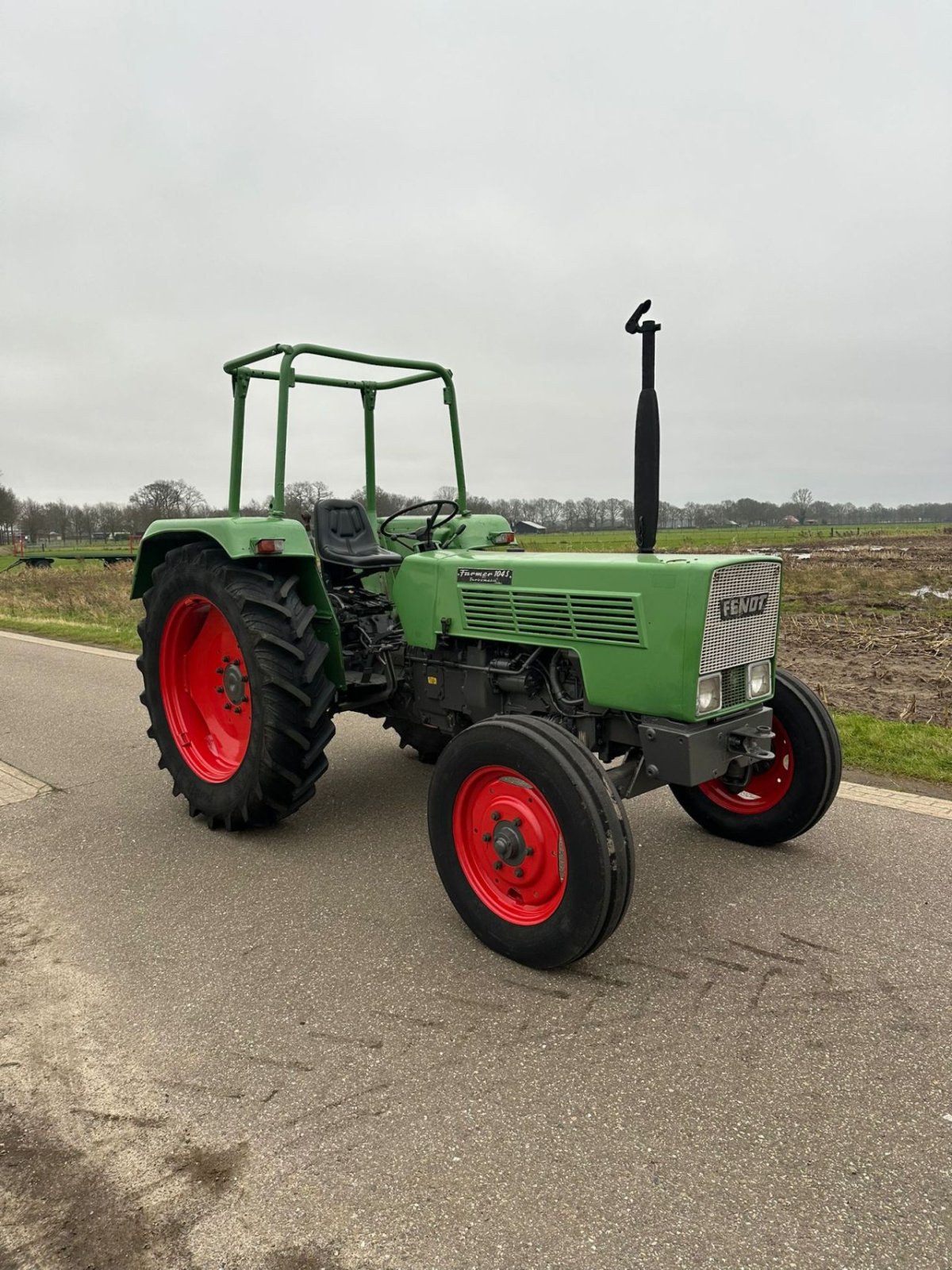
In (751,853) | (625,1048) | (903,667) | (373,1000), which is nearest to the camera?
(625,1048)

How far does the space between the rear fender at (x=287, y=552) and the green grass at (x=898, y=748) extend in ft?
9.97

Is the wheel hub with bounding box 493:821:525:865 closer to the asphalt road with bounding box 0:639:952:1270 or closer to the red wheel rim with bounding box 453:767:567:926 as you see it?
the red wheel rim with bounding box 453:767:567:926

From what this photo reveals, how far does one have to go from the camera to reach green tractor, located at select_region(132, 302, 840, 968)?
2.81 meters

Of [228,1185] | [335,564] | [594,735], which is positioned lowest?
[228,1185]

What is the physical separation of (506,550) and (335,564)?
0.89 meters

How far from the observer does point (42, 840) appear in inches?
155

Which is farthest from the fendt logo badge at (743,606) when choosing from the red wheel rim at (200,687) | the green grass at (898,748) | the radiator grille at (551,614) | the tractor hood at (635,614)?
the red wheel rim at (200,687)

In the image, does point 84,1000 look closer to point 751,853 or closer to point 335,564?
point 335,564

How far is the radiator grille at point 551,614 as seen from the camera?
10.3 ft

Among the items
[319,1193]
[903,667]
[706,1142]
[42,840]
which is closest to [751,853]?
[706,1142]

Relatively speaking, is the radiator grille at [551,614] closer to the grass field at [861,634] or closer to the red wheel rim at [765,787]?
the red wheel rim at [765,787]

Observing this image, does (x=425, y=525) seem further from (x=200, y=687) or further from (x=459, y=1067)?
(x=459, y=1067)

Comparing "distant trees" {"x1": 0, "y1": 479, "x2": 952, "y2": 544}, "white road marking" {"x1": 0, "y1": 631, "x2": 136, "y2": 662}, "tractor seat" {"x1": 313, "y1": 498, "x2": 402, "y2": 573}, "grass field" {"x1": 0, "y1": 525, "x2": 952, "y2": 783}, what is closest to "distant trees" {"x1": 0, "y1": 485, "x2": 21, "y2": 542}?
"distant trees" {"x1": 0, "y1": 479, "x2": 952, "y2": 544}

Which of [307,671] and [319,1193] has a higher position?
[307,671]
